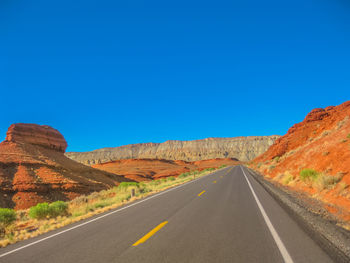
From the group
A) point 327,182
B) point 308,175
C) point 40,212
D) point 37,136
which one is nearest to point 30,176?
point 37,136

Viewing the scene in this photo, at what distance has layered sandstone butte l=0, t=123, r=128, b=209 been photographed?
24922mm

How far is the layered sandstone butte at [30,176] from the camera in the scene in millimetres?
24922

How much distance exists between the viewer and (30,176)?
2802 centimetres

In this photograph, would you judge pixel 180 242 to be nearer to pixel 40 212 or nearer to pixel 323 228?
pixel 323 228

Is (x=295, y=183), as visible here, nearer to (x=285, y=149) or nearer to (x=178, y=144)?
(x=285, y=149)

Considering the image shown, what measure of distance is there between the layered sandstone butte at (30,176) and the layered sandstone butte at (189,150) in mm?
102342

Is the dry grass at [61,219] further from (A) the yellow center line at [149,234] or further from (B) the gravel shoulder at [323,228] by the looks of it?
(B) the gravel shoulder at [323,228]

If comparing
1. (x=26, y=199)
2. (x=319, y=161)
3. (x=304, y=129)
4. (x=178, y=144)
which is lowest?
(x=26, y=199)

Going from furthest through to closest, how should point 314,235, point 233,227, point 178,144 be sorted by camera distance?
point 178,144
point 233,227
point 314,235

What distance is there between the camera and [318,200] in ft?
32.0

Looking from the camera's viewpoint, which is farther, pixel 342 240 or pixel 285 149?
pixel 285 149

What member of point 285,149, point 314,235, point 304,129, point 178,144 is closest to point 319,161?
point 314,235

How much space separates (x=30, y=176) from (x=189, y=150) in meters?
128

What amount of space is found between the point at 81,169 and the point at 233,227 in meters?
38.4
